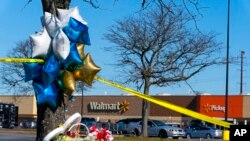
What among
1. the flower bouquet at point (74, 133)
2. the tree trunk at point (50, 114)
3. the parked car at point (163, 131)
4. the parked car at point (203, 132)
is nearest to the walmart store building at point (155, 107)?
the parked car at point (203, 132)

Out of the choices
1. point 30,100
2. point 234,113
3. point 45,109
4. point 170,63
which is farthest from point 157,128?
point 30,100

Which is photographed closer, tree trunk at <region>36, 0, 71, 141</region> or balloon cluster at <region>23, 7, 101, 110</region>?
balloon cluster at <region>23, 7, 101, 110</region>

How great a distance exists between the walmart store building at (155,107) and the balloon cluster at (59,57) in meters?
58.5

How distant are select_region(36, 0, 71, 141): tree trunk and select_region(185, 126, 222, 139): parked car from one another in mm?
44177

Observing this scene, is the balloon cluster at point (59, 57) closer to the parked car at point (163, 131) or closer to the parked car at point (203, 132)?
the parked car at point (163, 131)

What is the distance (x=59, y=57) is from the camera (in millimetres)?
5723

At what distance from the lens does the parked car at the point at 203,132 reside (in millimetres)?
50062

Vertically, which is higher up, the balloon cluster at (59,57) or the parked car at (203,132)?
the balloon cluster at (59,57)

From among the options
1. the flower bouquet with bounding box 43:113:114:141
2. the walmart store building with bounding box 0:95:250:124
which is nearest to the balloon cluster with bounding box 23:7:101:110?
the flower bouquet with bounding box 43:113:114:141

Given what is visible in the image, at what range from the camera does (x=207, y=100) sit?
71.3 metres

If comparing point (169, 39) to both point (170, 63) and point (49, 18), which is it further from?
point (49, 18)

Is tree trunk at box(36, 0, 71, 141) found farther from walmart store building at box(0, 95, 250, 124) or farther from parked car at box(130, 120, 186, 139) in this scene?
walmart store building at box(0, 95, 250, 124)

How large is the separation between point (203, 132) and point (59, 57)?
153 feet

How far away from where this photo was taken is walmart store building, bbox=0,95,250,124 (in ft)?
229
